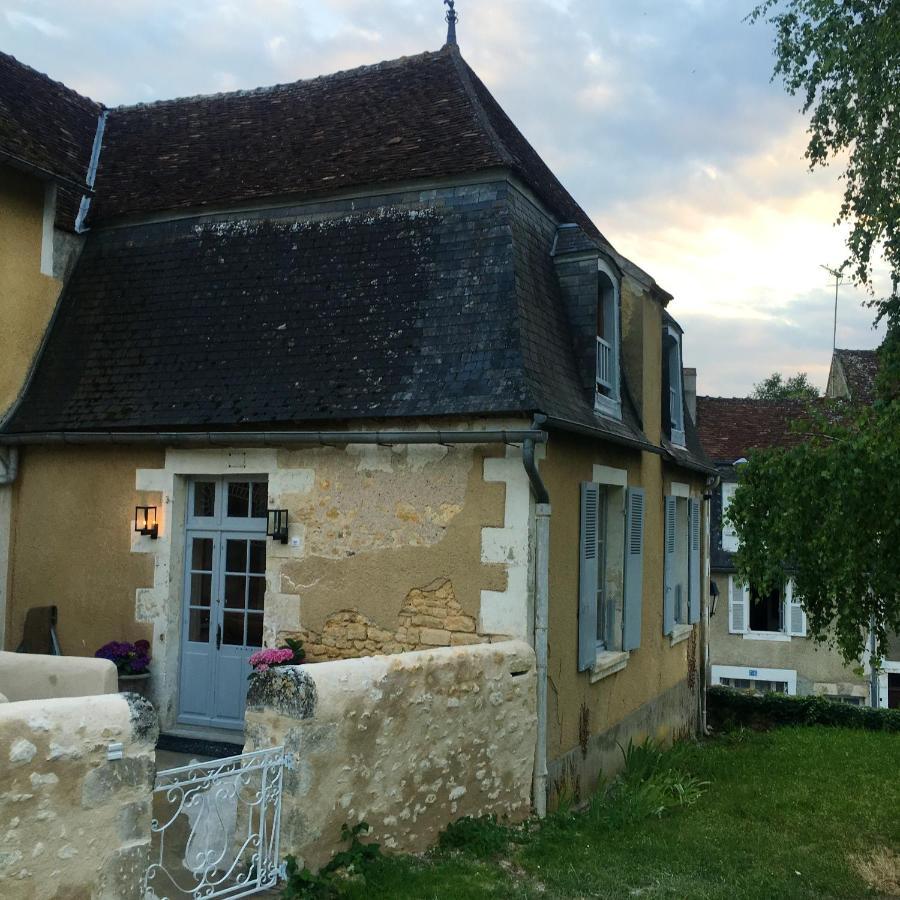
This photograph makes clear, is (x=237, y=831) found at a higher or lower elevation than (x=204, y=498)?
lower

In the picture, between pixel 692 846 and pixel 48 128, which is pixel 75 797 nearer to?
pixel 692 846

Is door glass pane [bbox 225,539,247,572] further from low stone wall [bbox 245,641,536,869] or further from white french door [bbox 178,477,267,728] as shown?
low stone wall [bbox 245,641,536,869]

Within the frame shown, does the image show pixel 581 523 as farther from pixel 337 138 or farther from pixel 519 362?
pixel 337 138

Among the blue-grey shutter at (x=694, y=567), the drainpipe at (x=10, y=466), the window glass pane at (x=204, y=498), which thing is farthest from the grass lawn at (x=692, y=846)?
the drainpipe at (x=10, y=466)

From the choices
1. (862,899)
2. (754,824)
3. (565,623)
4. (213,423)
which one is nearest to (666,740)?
(754,824)

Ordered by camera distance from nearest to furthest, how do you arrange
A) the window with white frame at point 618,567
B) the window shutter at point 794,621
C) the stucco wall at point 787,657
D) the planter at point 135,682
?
the planter at point 135,682 < the window with white frame at point 618,567 < the stucco wall at point 787,657 < the window shutter at point 794,621

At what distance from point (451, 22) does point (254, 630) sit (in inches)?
267

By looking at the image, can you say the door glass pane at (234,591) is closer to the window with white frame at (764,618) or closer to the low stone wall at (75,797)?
the low stone wall at (75,797)

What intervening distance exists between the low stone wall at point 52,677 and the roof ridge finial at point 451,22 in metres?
7.39

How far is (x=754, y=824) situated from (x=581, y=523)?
2820mm

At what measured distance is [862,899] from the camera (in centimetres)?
581

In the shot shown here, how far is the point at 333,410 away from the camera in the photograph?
731 centimetres

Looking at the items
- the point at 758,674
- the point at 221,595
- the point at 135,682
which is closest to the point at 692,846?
the point at 221,595

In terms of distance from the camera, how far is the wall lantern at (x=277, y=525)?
24.9 ft
